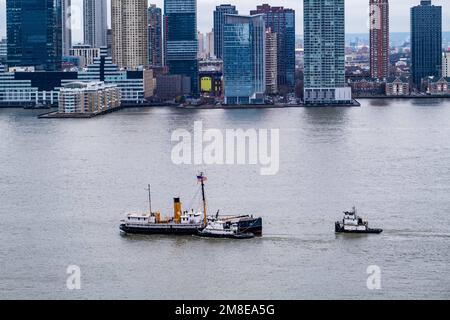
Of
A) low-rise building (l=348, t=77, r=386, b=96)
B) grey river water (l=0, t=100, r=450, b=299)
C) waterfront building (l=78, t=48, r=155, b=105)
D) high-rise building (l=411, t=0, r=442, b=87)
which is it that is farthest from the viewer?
high-rise building (l=411, t=0, r=442, b=87)

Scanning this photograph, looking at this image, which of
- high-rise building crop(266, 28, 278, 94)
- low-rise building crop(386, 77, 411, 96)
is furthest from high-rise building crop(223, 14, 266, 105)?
low-rise building crop(386, 77, 411, 96)

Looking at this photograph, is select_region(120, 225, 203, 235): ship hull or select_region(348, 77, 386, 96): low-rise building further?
select_region(348, 77, 386, 96): low-rise building

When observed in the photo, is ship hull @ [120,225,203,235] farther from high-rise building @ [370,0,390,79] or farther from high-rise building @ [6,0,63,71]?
high-rise building @ [370,0,390,79]

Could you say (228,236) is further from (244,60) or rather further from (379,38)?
(379,38)

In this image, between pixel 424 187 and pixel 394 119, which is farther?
pixel 394 119

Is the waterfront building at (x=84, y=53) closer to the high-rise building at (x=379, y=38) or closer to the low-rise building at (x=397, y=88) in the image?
the high-rise building at (x=379, y=38)
